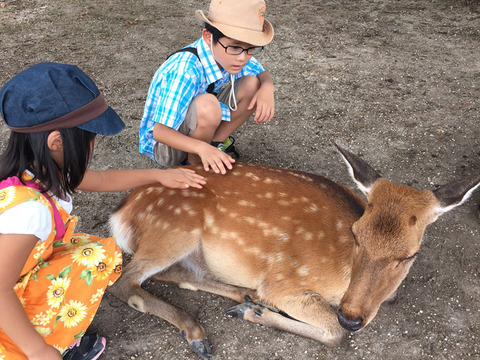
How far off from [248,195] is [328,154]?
139cm

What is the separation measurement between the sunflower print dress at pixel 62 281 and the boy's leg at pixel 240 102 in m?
1.49

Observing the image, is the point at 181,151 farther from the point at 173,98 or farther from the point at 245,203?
the point at 245,203

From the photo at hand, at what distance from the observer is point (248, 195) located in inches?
114

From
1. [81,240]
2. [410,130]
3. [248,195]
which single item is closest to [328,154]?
[410,130]

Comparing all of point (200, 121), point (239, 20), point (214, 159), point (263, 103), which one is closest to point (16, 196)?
point (214, 159)

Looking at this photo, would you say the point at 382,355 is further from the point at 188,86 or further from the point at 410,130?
the point at 410,130

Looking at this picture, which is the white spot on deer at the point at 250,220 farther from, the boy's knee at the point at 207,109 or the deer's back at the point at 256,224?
the boy's knee at the point at 207,109

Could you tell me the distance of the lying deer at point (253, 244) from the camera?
270 cm

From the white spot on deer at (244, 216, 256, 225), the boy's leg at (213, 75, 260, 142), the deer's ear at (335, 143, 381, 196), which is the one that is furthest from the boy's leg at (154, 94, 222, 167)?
the deer's ear at (335, 143, 381, 196)

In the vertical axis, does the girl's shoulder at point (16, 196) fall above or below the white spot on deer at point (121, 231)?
above

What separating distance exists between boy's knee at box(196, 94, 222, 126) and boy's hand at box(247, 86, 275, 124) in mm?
365

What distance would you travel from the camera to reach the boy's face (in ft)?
9.64

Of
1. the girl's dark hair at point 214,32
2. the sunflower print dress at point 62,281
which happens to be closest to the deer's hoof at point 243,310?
the sunflower print dress at point 62,281

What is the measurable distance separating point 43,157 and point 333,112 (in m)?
3.17
